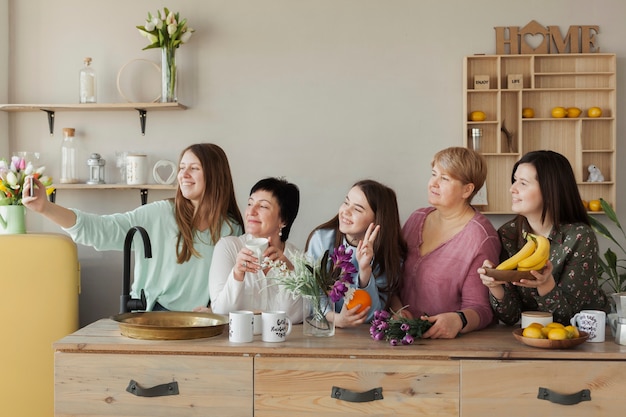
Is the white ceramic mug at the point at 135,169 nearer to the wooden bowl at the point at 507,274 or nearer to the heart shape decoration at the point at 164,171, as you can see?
the heart shape decoration at the point at 164,171

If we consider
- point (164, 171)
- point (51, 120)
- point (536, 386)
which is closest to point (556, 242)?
point (536, 386)

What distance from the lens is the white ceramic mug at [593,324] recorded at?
223 cm

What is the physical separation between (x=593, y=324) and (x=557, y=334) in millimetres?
190

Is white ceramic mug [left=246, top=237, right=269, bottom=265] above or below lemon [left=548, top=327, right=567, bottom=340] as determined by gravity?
above

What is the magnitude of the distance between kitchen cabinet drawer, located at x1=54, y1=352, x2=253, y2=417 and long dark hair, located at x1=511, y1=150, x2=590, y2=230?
3.87 ft

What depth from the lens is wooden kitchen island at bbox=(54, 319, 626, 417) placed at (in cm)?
209

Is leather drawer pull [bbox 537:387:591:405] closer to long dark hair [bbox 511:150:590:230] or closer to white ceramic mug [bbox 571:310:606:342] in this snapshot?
white ceramic mug [bbox 571:310:606:342]

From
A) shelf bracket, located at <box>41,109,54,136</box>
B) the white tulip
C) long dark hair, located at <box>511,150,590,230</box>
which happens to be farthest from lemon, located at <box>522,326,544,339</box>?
shelf bracket, located at <box>41,109,54,136</box>

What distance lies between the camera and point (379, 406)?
6.99 ft

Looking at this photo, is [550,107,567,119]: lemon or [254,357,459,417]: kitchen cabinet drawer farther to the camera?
[550,107,567,119]: lemon

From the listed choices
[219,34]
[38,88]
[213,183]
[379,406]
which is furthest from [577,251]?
[38,88]

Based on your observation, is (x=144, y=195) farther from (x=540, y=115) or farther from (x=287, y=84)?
(x=540, y=115)

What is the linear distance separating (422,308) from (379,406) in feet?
1.80

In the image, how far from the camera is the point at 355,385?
7.00ft
